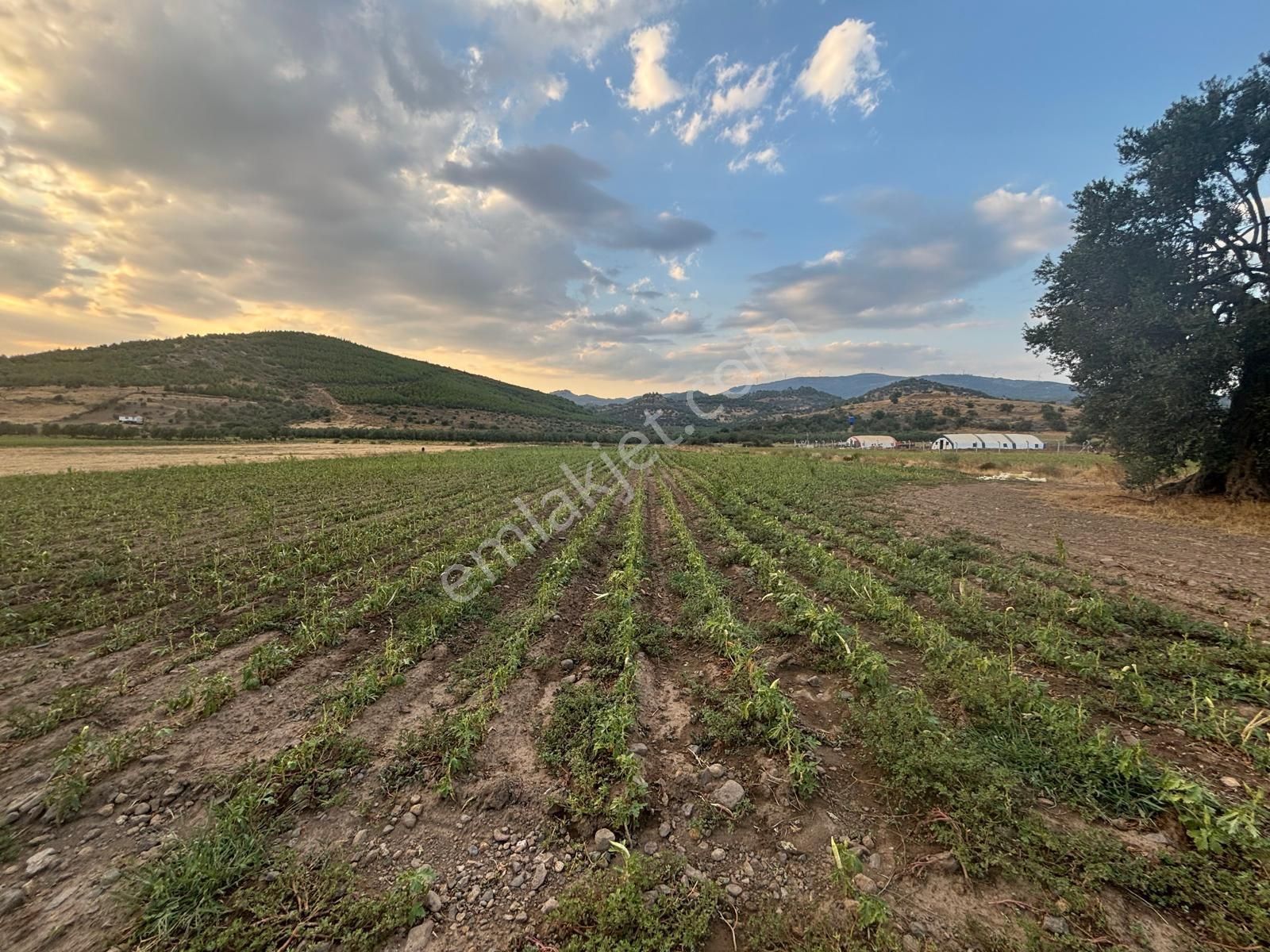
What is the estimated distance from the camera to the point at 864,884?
291cm

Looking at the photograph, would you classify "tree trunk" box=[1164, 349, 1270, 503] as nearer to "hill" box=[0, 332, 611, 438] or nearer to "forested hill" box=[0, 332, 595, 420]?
"hill" box=[0, 332, 611, 438]

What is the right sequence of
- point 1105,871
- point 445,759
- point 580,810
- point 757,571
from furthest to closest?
point 757,571
point 445,759
point 580,810
point 1105,871

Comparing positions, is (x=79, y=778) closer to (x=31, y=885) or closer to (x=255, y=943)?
(x=31, y=885)

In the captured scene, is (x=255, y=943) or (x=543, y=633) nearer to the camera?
(x=255, y=943)

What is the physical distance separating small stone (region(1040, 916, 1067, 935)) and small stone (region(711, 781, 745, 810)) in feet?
5.83

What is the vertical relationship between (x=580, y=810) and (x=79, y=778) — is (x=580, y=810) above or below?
below

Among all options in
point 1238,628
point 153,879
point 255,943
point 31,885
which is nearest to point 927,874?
point 255,943

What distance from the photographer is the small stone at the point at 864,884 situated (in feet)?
9.45

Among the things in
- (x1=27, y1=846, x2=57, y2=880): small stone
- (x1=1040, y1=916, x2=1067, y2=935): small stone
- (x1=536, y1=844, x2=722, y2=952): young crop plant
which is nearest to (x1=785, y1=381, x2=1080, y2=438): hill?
(x1=1040, y1=916, x2=1067, y2=935): small stone

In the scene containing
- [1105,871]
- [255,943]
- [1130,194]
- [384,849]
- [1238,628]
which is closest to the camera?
[255,943]

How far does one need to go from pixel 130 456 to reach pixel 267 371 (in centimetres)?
7604

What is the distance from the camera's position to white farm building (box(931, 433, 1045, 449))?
69.4 metres

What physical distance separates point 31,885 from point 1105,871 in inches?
253

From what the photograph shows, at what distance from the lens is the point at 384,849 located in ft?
10.4
